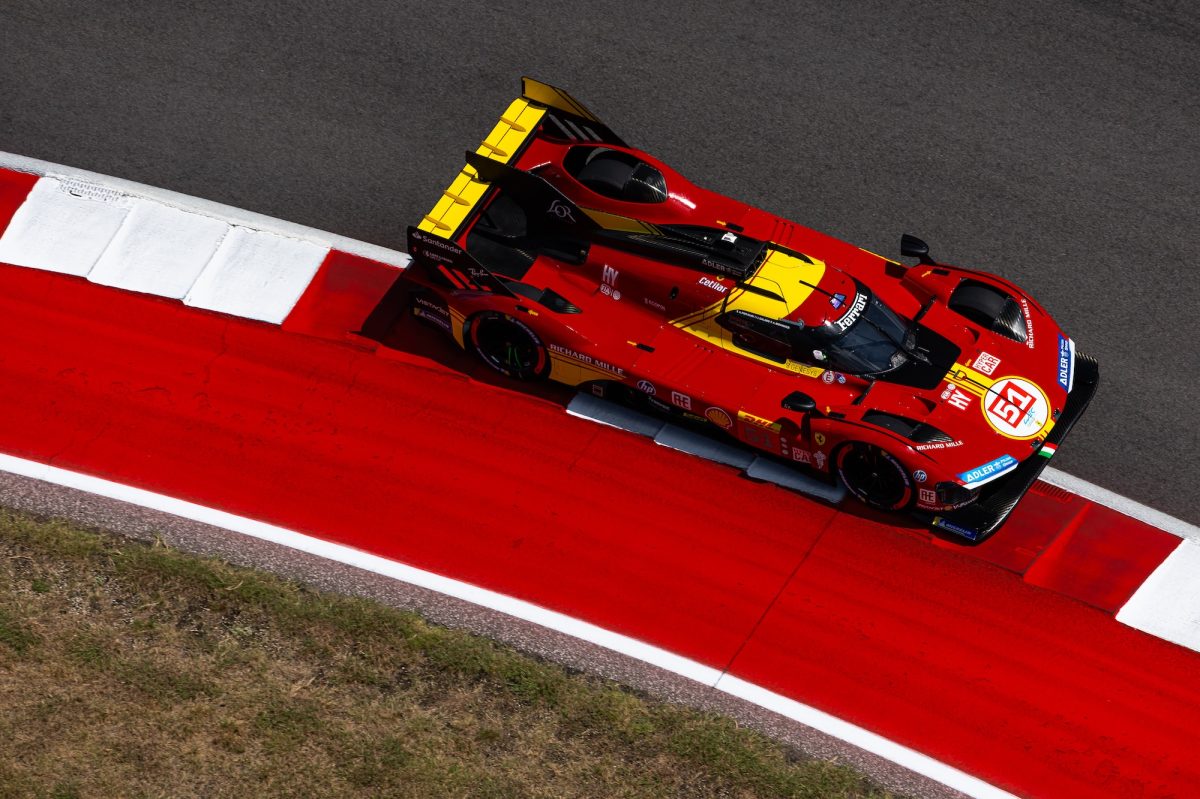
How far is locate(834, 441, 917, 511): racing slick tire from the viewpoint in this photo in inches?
440

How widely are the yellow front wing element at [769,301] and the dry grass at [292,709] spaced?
3.41m

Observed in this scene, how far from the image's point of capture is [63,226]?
535 inches

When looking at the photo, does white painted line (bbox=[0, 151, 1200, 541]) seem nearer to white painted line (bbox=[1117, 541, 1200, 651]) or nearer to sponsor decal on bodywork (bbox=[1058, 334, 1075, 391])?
sponsor decal on bodywork (bbox=[1058, 334, 1075, 391])

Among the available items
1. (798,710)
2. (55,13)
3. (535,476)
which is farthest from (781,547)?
(55,13)

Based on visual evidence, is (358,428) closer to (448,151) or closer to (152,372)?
(152,372)

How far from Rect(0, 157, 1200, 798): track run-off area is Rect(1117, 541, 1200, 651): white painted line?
0.07 ft

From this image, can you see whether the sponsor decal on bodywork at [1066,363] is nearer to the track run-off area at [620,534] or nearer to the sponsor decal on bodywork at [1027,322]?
the sponsor decal on bodywork at [1027,322]

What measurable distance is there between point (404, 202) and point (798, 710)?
7280mm

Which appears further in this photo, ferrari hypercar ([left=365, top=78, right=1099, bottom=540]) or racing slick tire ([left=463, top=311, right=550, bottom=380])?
racing slick tire ([left=463, top=311, right=550, bottom=380])

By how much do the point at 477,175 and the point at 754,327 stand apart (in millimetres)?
3339

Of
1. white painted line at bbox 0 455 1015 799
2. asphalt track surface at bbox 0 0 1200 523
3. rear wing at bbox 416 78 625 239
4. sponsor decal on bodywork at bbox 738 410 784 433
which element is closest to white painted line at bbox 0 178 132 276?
asphalt track surface at bbox 0 0 1200 523

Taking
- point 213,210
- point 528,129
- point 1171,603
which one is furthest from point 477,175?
point 1171,603

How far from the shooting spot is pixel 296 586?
10898 millimetres

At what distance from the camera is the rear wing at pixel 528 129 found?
41.6 ft
